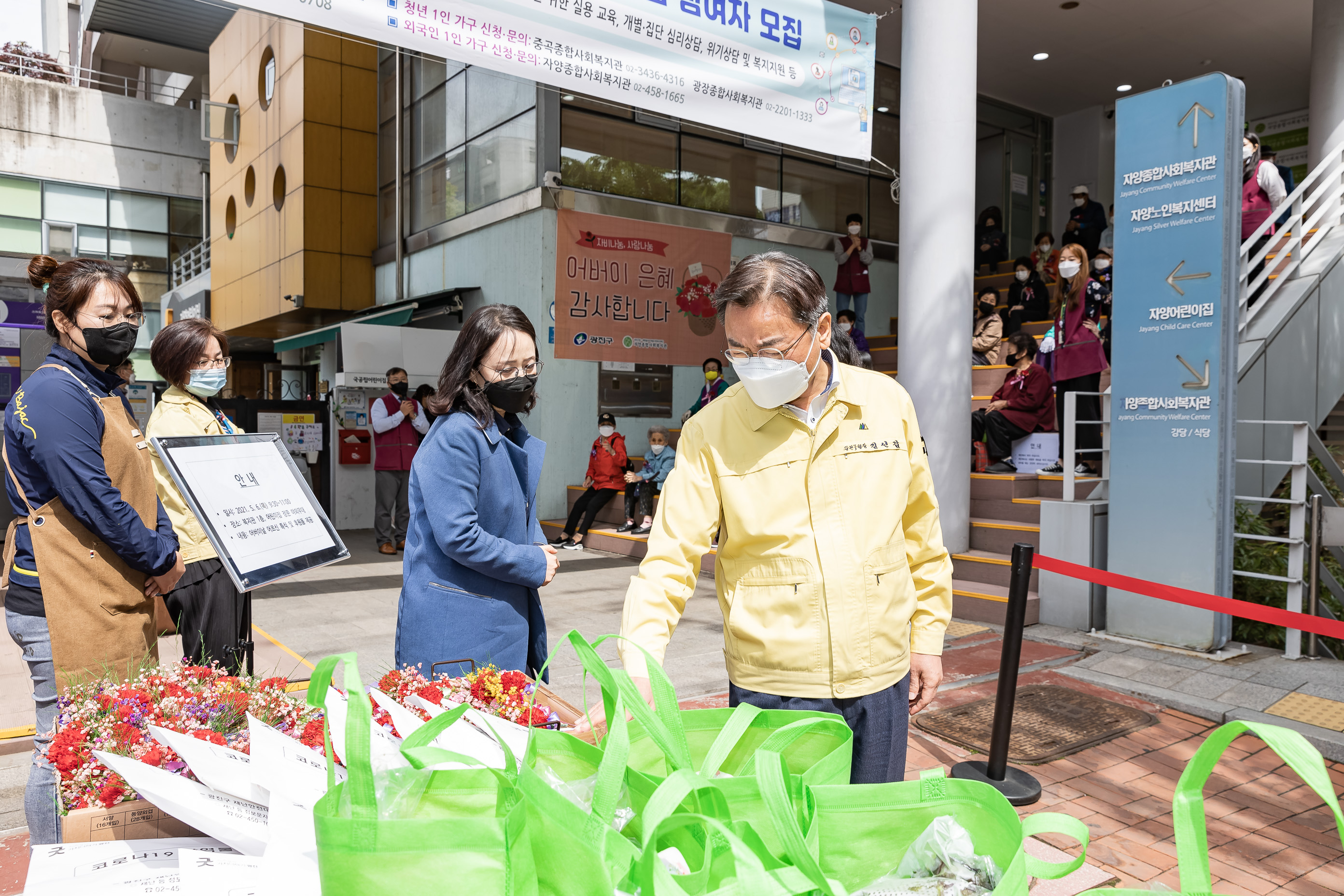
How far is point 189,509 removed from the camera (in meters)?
3.13

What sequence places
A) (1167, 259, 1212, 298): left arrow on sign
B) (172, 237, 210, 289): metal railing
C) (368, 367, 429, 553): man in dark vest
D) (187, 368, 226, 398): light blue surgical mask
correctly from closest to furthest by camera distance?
(187, 368, 226, 398): light blue surgical mask < (1167, 259, 1212, 298): left arrow on sign < (368, 367, 429, 553): man in dark vest < (172, 237, 210, 289): metal railing

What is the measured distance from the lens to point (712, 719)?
1180mm

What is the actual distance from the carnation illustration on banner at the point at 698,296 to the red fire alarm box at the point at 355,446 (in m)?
4.97

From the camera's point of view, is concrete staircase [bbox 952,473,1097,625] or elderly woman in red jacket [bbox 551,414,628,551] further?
elderly woman in red jacket [bbox 551,414,628,551]

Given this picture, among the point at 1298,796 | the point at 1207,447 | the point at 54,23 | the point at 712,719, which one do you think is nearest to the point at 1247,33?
the point at 1207,447

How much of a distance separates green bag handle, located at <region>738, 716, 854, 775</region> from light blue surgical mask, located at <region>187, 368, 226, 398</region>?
3.17 meters

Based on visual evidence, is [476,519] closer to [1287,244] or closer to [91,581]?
[91,581]

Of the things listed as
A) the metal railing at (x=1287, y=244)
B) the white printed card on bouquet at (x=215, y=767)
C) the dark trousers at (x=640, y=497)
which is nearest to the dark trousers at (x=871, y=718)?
the white printed card on bouquet at (x=215, y=767)

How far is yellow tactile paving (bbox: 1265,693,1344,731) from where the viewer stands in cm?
440

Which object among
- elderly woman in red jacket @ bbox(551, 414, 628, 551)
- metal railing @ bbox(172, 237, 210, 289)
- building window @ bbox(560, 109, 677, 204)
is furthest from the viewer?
metal railing @ bbox(172, 237, 210, 289)

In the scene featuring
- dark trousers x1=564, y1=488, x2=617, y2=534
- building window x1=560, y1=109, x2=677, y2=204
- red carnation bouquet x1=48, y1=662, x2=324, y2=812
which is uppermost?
building window x1=560, y1=109, x2=677, y2=204

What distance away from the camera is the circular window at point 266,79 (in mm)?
16391

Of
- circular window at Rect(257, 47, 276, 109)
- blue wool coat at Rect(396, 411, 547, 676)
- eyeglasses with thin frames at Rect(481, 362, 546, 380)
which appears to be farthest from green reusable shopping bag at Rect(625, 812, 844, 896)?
circular window at Rect(257, 47, 276, 109)

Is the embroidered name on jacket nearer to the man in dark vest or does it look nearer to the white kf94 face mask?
the white kf94 face mask
